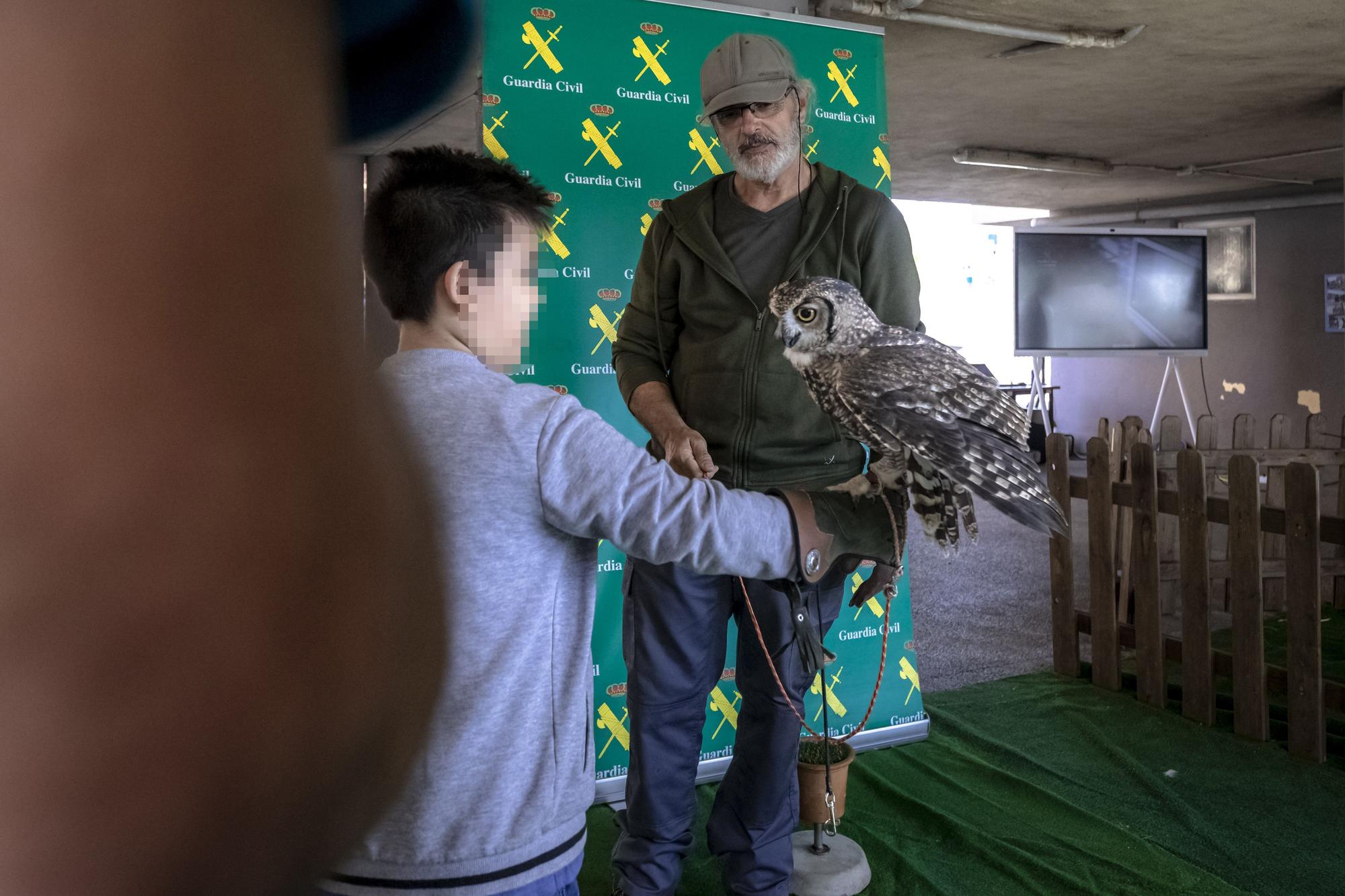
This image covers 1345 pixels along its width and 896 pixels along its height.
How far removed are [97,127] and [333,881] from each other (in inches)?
7.4

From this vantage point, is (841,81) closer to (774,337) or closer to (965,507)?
(774,337)

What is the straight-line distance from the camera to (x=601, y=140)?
317 centimetres

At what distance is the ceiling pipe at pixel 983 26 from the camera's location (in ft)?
13.6

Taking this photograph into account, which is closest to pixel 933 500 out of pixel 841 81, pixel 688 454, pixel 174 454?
pixel 688 454

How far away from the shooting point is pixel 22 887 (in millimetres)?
172

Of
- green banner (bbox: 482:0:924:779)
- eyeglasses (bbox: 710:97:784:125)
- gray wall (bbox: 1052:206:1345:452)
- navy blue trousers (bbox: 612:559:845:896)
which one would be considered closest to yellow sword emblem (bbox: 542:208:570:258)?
green banner (bbox: 482:0:924:779)

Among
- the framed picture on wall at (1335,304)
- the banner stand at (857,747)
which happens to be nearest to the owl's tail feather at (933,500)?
the banner stand at (857,747)

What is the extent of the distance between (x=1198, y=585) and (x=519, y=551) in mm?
3435

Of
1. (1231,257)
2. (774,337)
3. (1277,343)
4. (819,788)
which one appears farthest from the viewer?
(1231,257)

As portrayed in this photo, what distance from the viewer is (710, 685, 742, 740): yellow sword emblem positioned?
3307 millimetres

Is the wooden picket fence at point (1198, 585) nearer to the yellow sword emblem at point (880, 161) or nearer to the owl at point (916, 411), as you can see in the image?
the yellow sword emblem at point (880, 161)

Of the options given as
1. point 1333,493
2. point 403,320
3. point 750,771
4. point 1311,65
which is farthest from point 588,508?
point 1311,65

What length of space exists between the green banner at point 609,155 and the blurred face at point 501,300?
6.31 feet

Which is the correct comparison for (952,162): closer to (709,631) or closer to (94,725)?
(709,631)
